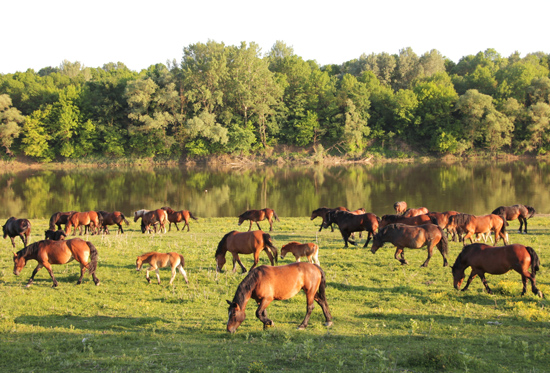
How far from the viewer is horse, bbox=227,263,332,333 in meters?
7.39

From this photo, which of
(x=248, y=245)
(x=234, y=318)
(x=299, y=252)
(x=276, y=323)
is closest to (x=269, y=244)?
(x=248, y=245)

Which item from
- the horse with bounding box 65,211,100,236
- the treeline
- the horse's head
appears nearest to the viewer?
the horse's head

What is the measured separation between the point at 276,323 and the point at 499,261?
535 cm

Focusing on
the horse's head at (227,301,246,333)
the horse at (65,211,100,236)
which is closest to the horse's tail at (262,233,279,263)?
the horse's head at (227,301,246,333)

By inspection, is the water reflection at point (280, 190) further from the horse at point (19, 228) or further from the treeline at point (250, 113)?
the horse at point (19, 228)

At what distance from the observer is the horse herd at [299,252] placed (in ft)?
25.0

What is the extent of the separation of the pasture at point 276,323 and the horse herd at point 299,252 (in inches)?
18.1

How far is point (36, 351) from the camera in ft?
21.8

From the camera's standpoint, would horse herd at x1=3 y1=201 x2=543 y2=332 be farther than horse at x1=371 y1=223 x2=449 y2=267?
No

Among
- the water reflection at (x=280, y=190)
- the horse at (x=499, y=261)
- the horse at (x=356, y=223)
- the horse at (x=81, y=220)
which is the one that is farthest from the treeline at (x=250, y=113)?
the horse at (x=499, y=261)

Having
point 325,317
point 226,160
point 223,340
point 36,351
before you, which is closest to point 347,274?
point 325,317

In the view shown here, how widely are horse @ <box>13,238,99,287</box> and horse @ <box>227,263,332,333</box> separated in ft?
17.1

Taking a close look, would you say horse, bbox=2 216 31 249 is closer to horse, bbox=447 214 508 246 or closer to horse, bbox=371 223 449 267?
horse, bbox=371 223 449 267

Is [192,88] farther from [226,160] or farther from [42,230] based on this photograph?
[42,230]
